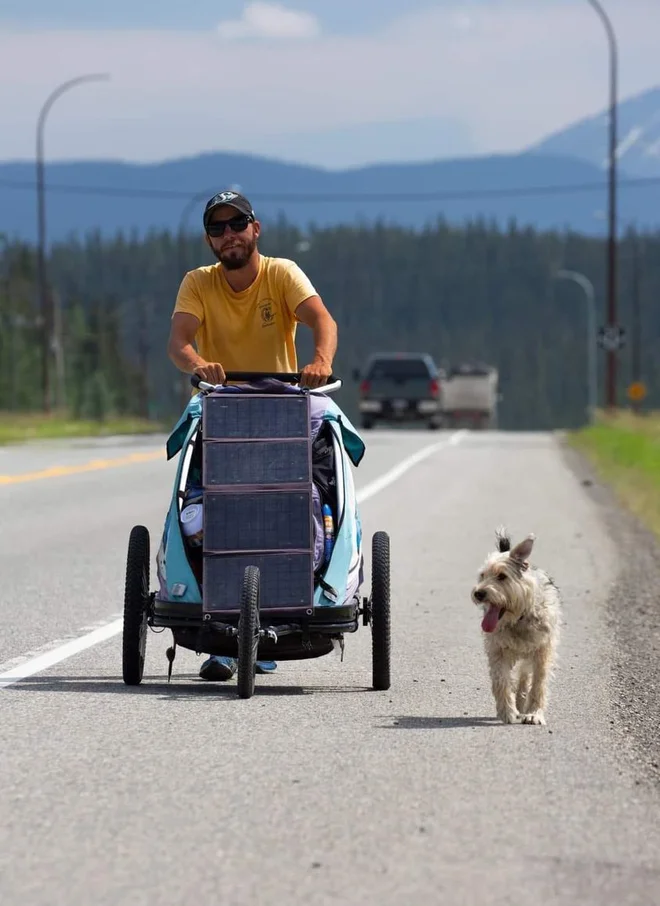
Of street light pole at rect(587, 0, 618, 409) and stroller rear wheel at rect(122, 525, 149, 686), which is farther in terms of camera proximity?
street light pole at rect(587, 0, 618, 409)

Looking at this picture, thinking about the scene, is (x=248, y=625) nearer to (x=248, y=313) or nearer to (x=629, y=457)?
(x=248, y=313)

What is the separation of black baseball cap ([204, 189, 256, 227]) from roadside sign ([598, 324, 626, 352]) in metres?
40.6

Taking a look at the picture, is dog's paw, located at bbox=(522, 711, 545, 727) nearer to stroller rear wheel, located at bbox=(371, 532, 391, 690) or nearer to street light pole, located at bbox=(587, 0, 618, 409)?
stroller rear wheel, located at bbox=(371, 532, 391, 690)

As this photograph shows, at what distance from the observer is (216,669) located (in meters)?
8.84

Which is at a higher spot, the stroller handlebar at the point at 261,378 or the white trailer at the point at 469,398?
the stroller handlebar at the point at 261,378

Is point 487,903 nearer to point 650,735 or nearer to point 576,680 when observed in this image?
point 650,735

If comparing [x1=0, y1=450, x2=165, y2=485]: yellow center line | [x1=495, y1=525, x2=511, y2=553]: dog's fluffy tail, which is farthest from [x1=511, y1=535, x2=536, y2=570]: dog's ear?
[x1=0, y1=450, x2=165, y2=485]: yellow center line

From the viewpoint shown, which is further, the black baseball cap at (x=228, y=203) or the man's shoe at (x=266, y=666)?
the man's shoe at (x=266, y=666)

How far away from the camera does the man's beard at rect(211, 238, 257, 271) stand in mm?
8492

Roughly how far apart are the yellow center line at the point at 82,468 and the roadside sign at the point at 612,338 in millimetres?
17781

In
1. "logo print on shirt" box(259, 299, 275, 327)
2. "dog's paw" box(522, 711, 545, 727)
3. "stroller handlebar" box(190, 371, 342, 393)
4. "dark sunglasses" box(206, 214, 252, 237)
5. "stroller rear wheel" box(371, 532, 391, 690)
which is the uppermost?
"dark sunglasses" box(206, 214, 252, 237)

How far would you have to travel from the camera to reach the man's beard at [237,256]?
8.49 m

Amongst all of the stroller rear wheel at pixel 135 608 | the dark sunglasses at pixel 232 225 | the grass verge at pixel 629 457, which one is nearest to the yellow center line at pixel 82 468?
the grass verge at pixel 629 457

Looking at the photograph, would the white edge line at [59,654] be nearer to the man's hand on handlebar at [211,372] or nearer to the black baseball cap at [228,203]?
the man's hand on handlebar at [211,372]
